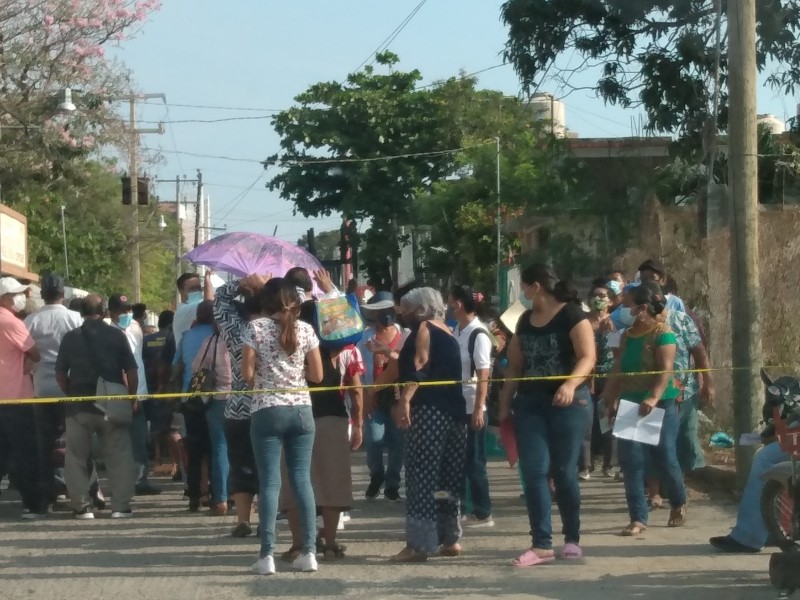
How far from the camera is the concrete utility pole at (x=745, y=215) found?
34.1ft

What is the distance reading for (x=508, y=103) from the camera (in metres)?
45.0

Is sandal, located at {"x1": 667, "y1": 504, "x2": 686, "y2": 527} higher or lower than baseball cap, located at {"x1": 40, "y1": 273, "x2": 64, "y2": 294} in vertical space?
lower

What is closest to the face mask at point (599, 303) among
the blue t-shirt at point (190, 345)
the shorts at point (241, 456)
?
the blue t-shirt at point (190, 345)

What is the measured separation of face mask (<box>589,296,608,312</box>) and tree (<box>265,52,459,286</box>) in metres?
34.1

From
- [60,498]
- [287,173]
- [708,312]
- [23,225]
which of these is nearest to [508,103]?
[287,173]

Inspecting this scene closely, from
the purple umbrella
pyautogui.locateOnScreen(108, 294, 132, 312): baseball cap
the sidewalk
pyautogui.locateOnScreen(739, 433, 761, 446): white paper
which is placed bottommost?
the sidewalk

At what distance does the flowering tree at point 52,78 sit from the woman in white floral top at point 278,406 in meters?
17.3

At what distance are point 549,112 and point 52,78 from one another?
782 inches

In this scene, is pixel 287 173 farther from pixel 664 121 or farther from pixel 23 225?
pixel 664 121

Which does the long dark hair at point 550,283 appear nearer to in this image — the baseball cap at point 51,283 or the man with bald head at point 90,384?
the man with bald head at point 90,384

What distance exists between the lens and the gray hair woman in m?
8.54

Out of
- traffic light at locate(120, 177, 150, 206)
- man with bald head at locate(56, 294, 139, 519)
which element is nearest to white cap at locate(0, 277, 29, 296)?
man with bald head at locate(56, 294, 139, 519)

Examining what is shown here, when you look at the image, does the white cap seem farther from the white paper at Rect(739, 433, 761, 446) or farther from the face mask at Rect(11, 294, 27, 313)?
the white paper at Rect(739, 433, 761, 446)

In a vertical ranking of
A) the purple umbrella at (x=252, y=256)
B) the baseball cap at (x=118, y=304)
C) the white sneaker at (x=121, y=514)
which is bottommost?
the white sneaker at (x=121, y=514)
